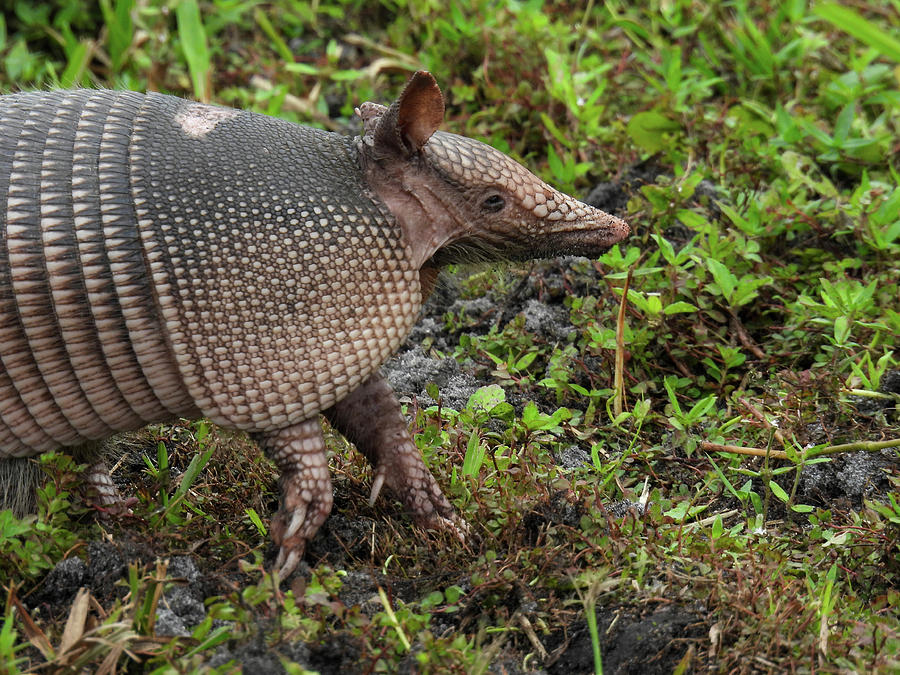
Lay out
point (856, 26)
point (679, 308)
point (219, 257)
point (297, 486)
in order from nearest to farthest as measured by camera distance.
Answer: point (219, 257), point (297, 486), point (856, 26), point (679, 308)

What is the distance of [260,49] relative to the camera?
7.80 meters

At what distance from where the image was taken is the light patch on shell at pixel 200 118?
3631 millimetres

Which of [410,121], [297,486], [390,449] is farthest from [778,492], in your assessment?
[410,121]

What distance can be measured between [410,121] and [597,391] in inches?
71.6

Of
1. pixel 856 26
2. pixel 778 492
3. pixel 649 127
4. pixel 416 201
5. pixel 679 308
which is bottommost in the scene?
pixel 778 492

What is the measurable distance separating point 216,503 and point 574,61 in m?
4.16

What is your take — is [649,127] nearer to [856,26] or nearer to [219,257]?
[856,26]

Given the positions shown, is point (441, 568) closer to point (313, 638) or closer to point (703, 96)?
point (313, 638)

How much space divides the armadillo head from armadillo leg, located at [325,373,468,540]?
558 mm

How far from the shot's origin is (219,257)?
134 inches

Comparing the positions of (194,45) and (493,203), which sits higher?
(493,203)

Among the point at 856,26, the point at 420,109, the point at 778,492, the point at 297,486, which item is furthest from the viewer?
the point at 778,492

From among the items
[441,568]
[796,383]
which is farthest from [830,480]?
[441,568]

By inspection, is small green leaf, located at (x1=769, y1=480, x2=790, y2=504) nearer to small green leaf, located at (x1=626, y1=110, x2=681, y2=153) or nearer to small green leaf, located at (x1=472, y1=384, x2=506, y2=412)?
small green leaf, located at (x1=472, y1=384, x2=506, y2=412)
